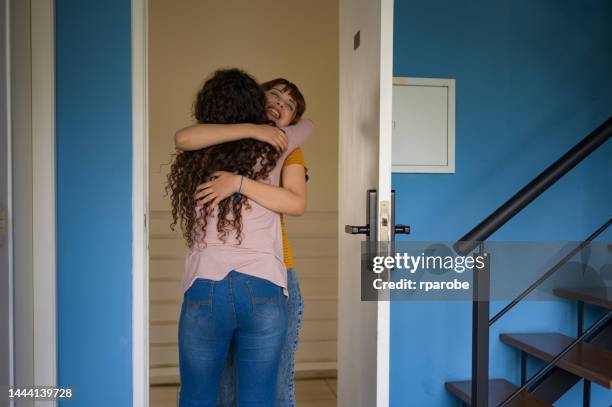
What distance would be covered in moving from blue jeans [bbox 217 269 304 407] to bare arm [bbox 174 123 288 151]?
44cm

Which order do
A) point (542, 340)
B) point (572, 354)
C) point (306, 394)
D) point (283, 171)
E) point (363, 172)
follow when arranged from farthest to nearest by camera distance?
point (306, 394) → point (542, 340) → point (572, 354) → point (363, 172) → point (283, 171)

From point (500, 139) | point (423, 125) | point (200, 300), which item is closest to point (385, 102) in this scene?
point (200, 300)

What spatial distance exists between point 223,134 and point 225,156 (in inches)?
2.7

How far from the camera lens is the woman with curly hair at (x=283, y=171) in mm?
1472

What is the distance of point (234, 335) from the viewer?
153 centimetres

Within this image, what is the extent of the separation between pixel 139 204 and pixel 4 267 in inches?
20.5

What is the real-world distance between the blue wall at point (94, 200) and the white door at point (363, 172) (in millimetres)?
866

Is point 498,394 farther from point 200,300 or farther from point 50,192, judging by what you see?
point 50,192

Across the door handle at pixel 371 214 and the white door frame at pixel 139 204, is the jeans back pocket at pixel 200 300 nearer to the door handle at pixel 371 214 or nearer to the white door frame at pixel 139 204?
the door handle at pixel 371 214

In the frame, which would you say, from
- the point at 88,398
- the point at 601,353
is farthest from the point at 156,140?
the point at 601,353

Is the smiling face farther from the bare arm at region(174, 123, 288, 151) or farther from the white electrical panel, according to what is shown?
the white electrical panel

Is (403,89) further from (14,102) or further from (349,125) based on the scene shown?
(14,102)

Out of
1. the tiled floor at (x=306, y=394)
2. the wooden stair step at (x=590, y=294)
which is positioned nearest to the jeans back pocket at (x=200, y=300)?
the wooden stair step at (x=590, y=294)

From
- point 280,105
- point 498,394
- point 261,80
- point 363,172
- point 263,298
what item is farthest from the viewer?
point 261,80
